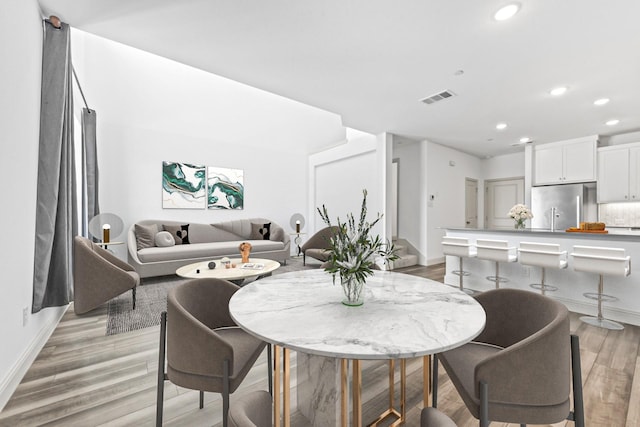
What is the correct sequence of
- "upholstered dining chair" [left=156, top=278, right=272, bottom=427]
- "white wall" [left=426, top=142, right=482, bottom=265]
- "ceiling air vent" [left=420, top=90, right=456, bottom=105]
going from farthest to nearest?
"white wall" [left=426, top=142, right=482, bottom=265] < "ceiling air vent" [left=420, top=90, right=456, bottom=105] < "upholstered dining chair" [left=156, top=278, right=272, bottom=427]

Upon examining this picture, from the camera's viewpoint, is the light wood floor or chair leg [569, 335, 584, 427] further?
the light wood floor

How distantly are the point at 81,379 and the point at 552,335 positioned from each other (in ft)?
8.67

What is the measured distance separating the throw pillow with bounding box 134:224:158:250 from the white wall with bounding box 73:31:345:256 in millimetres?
467

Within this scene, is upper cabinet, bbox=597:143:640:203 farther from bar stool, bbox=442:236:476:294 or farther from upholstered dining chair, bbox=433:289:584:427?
upholstered dining chair, bbox=433:289:584:427

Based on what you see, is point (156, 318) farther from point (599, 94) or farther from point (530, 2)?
point (599, 94)

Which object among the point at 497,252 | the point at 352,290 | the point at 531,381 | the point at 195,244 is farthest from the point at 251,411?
the point at 195,244

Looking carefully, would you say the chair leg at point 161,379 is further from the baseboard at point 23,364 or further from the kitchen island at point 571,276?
the kitchen island at point 571,276

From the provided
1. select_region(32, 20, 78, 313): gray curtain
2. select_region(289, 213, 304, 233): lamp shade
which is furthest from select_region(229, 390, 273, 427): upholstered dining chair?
select_region(289, 213, 304, 233): lamp shade

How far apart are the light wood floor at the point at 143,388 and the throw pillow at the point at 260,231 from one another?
373 cm

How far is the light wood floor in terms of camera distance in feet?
4.99

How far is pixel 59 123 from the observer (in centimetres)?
235

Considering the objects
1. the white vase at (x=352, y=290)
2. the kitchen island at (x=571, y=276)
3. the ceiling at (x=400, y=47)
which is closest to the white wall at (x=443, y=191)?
the kitchen island at (x=571, y=276)

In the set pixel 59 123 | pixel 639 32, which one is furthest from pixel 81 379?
pixel 639 32

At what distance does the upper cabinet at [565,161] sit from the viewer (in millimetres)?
5270
